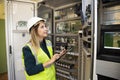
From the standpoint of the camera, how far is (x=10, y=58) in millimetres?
2936

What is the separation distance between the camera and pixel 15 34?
9.84 ft

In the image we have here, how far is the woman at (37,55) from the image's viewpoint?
1.50 m

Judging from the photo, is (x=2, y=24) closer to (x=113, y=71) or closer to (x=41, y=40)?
(x=41, y=40)

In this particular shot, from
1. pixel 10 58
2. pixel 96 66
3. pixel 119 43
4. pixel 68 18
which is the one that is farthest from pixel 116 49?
pixel 10 58

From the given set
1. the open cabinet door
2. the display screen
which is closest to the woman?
the display screen

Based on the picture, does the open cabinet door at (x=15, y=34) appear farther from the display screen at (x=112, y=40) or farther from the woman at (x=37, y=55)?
the display screen at (x=112, y=40)

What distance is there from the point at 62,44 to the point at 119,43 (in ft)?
5.01

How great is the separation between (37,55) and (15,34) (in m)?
1.59

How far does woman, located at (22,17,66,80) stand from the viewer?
1.50m

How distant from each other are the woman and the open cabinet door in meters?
1.45

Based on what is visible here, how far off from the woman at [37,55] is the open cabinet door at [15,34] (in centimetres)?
145

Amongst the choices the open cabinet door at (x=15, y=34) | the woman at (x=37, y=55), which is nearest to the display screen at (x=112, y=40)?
the woman at (x=37, y=55)

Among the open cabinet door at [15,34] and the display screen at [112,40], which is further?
the open cabinet door at [15,34]

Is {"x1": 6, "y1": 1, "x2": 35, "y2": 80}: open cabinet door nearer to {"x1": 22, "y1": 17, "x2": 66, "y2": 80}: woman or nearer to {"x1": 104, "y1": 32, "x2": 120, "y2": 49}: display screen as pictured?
{"x1": 22, "y1": 17, "x2": 66, "y2": 80}: woman
